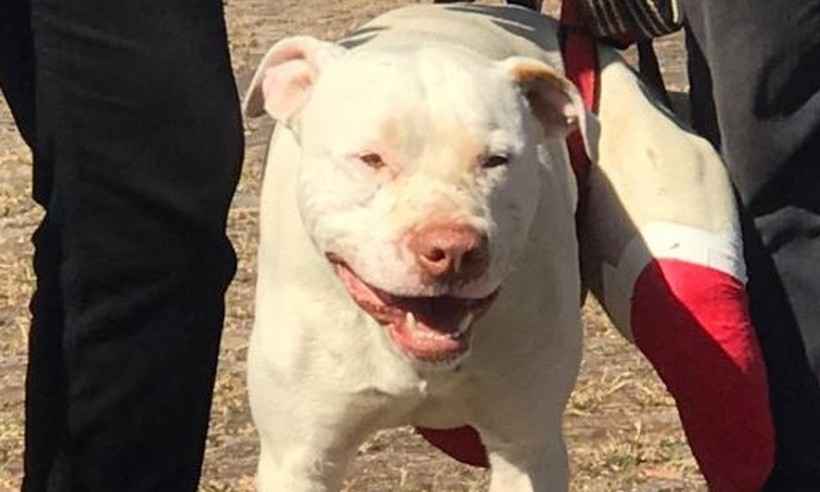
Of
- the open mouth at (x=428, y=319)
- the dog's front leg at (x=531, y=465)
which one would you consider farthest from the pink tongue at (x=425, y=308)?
the dog's front leg at (x=531, y=465)

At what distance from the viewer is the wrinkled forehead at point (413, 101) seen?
321cm

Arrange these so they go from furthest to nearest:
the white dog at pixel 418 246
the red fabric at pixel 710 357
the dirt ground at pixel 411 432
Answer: the dirt ground at pixel 411 432 < the red fabric at pixel 710 357 < the white dog at pixel 418 246

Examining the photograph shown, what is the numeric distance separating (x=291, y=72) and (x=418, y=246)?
49cm

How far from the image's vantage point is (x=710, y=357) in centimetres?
375

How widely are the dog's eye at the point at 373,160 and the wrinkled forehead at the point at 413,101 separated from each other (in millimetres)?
20

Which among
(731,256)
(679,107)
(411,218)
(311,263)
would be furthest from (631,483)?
(411,218)

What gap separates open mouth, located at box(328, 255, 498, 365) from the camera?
126 inches

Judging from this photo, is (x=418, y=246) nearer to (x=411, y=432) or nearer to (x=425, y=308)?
(x=425, y=308)

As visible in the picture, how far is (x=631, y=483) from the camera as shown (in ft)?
15.9

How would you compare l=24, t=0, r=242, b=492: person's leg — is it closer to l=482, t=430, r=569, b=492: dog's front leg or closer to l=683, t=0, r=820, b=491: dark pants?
l=482, t=430, r=569, b=492: dog's front leg

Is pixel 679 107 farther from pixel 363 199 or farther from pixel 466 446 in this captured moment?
pixel 363 199

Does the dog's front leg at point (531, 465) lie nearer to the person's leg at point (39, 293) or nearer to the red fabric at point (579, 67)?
the red fabric at point (579, 67)

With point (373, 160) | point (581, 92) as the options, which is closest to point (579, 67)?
point (581, 92)

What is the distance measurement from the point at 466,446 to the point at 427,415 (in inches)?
13.8
